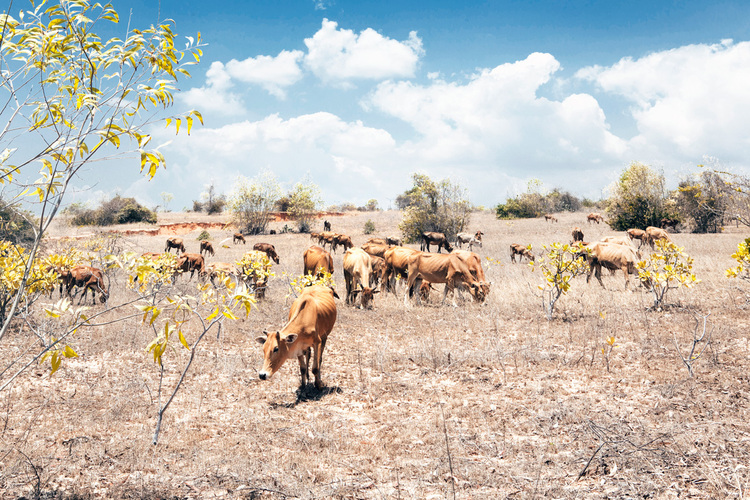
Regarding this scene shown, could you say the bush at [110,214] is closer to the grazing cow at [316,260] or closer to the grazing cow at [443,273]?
the grazing cow at [316,260]

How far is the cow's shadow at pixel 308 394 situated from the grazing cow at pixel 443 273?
7.27 metres

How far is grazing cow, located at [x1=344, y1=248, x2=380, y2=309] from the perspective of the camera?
46.1 feet

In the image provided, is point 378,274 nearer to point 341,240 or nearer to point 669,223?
point 341,240

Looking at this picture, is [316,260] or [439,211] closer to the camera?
[316,260]

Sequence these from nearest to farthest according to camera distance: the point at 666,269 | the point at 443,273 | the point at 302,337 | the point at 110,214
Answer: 1. the point at 302,337
2. the point at 666,269
3. the point at 443,273
4. the point at 110,214

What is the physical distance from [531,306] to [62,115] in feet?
39.5

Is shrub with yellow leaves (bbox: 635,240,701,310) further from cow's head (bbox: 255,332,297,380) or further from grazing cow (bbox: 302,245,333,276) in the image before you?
grazing cow (bbox: 302,245,333,276)

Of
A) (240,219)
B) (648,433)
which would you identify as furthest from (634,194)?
(648,433)

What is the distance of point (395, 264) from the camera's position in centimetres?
1683

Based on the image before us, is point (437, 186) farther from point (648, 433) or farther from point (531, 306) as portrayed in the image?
point (648, 433)

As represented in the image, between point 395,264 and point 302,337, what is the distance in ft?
31.8

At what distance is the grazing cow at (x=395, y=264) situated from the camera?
1656 centimetres

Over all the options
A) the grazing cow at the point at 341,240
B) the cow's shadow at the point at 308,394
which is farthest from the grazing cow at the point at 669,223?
the cow's shadow at the point at 308,394

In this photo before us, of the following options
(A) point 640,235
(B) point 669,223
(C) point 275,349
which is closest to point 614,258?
(C) point 275,349
